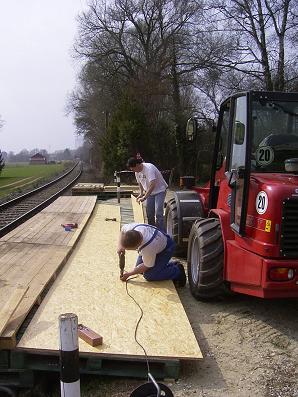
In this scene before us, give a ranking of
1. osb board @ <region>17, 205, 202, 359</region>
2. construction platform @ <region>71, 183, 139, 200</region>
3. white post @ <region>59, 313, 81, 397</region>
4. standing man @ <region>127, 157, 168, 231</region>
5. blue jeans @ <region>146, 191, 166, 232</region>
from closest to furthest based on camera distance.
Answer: white post @ <region>59, 313, 81, 397</region>
osb board @ <region>17, 205, 202, 359</region>
standing man @ <region>127, 157, 168, 231</region>
blue jeans @ <region>146, 191, 166, 232</region>
construction platform @ <region>71, 183, 139, 200</region>

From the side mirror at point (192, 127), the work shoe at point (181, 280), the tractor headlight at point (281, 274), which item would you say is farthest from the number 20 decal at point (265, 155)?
the work shoe at point (181, 280)

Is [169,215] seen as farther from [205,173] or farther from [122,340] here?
[205,173]

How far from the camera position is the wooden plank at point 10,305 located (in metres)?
4.57

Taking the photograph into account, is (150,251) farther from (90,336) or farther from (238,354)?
(90,336)

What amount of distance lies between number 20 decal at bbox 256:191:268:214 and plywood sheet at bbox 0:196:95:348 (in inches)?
97.8

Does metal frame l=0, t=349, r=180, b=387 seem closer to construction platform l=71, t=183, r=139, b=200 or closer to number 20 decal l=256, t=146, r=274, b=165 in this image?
number 20 decal l=256, t=146, r=274, b=165

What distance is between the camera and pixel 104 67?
36500 millimetres

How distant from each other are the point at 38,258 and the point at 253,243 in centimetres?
359

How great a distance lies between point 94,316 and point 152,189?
3.83 metres

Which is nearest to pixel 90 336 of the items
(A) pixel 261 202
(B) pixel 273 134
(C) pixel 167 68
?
(A) pixel 261 202

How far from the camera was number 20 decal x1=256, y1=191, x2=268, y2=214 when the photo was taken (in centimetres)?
493

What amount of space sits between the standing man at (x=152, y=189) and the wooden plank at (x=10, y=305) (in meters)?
3.59

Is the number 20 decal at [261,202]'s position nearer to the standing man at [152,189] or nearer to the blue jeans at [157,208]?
the standing man at [152,189]

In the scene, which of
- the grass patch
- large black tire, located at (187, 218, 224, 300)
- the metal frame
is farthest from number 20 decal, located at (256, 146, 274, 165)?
the grass patch
